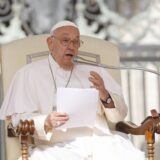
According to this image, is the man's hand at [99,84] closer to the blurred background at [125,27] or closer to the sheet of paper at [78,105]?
the sheet of paper at [78,105]

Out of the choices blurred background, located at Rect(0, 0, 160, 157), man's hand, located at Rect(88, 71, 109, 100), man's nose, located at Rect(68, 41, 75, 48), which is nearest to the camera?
man's hand, located at Rect(88, 71, 109, 100)

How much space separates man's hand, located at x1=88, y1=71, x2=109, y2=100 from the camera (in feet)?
9.30

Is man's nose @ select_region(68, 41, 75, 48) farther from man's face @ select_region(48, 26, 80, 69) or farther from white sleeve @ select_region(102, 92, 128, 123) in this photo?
white sleeve @ select_region(102, 92, 128, 123)

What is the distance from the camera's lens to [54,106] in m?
3.03

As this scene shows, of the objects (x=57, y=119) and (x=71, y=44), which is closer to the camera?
(x=57, y=119)

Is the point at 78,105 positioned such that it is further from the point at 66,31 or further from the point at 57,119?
the point at 66,31

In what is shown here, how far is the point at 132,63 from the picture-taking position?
4.18 m

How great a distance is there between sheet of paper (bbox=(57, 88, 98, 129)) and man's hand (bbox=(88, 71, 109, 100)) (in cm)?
7

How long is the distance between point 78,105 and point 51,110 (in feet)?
1.08

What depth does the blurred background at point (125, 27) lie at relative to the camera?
13.4 ft

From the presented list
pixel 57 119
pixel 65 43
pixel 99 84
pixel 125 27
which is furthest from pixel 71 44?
pixel 125 27

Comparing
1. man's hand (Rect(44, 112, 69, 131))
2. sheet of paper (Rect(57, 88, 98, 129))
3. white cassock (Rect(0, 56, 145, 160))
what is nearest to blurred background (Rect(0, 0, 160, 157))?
white cassock (Rect(0, 56, 145, 160))

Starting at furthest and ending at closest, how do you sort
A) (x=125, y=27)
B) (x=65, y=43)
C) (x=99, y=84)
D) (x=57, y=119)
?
(x=125, y=27) → (x=65, y=43) → (x=99, y=84) → (x=57, y=119)

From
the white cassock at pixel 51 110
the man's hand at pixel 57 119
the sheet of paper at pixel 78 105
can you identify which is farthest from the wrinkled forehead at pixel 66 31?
the man's hand at pixel 57 119
